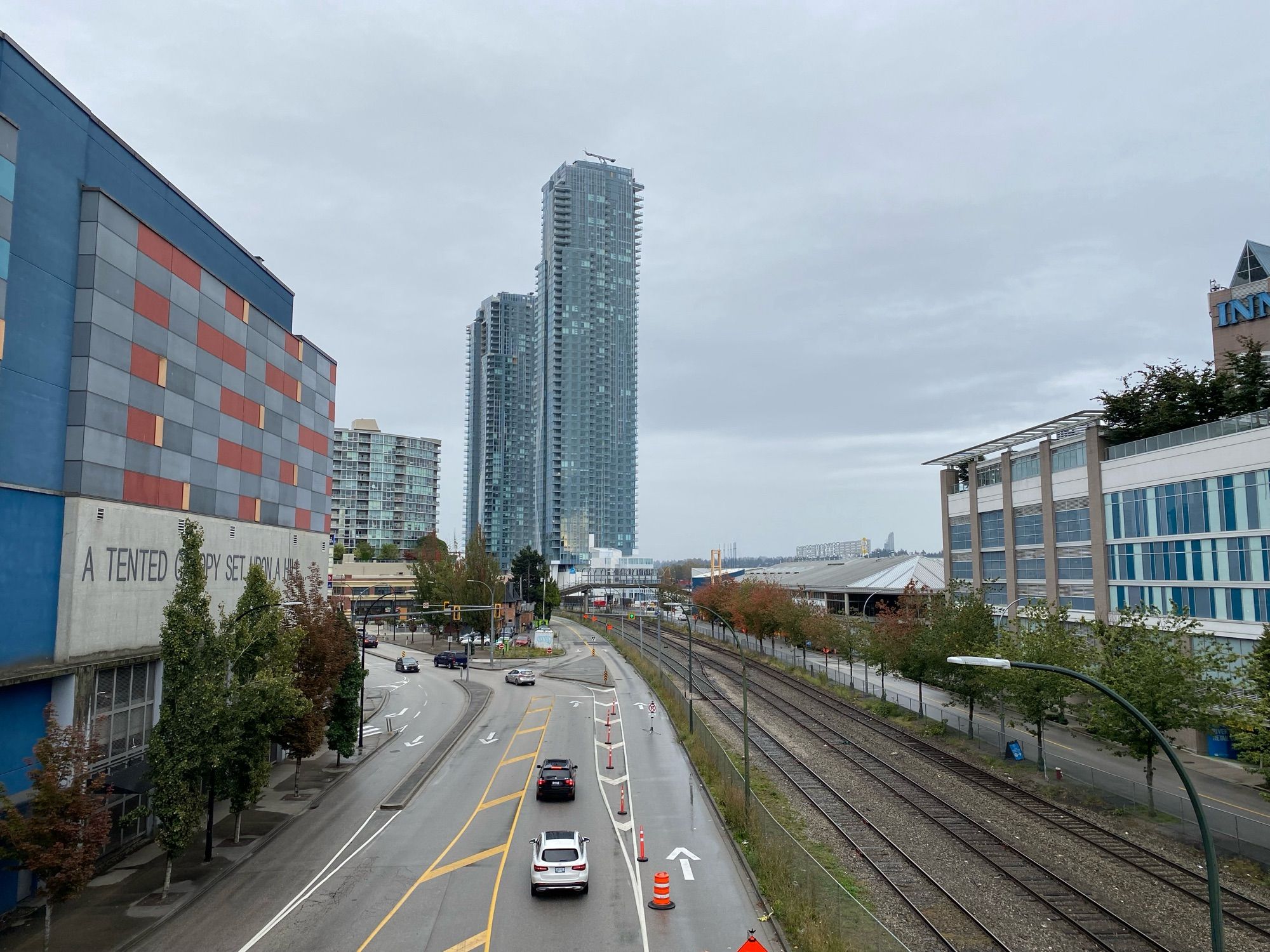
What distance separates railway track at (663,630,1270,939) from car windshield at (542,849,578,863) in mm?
16201

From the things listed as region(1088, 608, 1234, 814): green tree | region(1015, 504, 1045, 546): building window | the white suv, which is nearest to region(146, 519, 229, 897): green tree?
the white suv

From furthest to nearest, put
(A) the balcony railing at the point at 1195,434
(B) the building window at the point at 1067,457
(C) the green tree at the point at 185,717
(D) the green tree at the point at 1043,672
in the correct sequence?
(B) the building window at the point at 1067,457
(A) the balcony railing at the point at 1195,434
(D) the green tree at the point at 1043,672
(C) the green tree at the point at 185,717

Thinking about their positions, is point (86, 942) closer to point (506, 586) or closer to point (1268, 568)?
point (1268, 568)

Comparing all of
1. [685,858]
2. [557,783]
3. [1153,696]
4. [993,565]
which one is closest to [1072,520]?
[993,565]

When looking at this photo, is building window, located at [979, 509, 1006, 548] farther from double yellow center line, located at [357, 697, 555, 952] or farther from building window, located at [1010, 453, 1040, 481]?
double yellow center line, located at [357, 697, 555, 952]

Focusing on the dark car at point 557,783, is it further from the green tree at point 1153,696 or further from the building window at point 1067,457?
the building window at point 1067,457

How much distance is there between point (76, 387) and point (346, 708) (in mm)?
18029

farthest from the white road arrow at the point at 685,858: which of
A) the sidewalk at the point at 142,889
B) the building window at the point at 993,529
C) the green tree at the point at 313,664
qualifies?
the building window at the point at 993,529

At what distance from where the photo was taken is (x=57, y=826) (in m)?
16.9

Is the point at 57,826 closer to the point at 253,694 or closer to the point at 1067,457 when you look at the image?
the point at 253,694

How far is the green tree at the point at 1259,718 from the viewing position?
76.6ft

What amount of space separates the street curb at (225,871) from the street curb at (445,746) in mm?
2722

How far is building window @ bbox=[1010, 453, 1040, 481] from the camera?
55.2m

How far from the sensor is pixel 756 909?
1981cm
